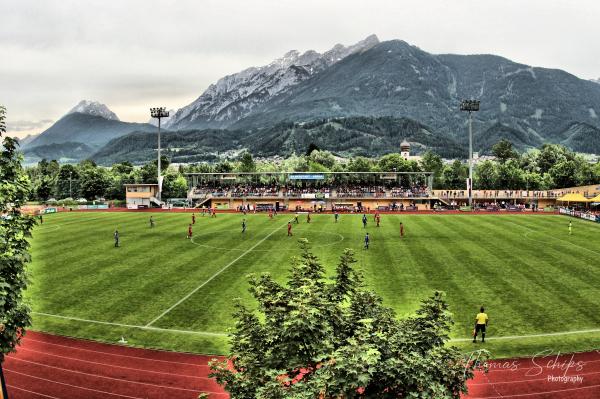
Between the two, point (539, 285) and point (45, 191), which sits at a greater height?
point (45, 191)

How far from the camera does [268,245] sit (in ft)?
140

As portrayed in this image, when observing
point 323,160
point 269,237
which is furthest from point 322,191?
point 323,160

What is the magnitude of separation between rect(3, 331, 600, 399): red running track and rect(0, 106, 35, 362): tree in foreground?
5461mm

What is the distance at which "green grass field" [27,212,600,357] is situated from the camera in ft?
72.2

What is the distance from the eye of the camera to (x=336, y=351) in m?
8.98

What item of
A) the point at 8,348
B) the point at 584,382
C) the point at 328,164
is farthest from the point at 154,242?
the point at 328,164

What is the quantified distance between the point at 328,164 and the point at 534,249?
5814 inches

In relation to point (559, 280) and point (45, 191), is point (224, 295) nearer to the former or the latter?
point (559, 280)

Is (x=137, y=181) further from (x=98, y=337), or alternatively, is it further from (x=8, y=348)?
(x=8, y=348)

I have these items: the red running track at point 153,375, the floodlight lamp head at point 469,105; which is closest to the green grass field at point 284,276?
the red running track at point 153,375

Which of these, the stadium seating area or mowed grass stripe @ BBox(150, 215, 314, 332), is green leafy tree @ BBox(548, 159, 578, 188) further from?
mowed grass stripe @ BBox(150, 215, 314, 332)

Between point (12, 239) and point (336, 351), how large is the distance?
8.84 meters

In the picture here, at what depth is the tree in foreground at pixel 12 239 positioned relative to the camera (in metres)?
11.7

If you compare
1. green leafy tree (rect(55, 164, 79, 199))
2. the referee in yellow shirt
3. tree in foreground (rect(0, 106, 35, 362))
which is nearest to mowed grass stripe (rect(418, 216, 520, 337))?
the referee in yellow shirt
